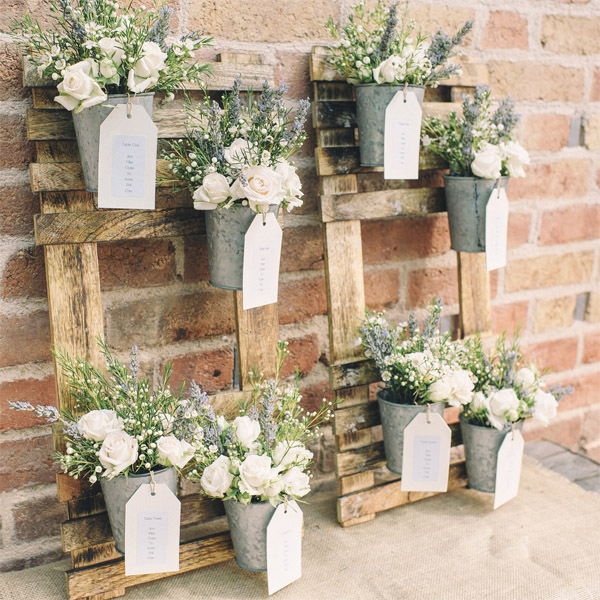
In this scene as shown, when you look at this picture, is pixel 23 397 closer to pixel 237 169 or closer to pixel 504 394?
pixel 237 169

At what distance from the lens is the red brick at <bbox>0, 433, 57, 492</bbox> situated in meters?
1.21

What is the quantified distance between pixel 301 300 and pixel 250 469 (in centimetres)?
48

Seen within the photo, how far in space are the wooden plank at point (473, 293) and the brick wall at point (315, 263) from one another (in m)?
0.11

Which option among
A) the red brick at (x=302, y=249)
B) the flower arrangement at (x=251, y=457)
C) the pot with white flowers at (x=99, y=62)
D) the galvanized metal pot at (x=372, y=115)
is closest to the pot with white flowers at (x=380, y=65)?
the galvanized metal pot at (x=372, y=115)

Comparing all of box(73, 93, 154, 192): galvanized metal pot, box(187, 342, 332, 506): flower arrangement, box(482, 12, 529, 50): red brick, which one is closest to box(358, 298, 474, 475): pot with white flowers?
box(187, 342, 332, 506): flower arrangement

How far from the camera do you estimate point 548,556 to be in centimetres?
125

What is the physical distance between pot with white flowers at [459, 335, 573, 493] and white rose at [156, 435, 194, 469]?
628 millimetres

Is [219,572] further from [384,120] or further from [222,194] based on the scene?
[384,120]

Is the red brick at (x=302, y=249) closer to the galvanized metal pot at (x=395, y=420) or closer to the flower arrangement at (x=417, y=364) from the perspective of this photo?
the flower arrangement at (x=417, y=364)

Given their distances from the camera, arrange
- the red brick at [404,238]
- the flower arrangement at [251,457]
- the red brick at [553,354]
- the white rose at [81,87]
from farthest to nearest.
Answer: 1. the red brick at [553,354]
2. the red brick at [404,238]
3. the flower arrangement at [251,457]
4. the white rose at [81,87]

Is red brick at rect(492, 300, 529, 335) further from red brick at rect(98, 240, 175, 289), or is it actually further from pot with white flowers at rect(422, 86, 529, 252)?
red brick at rect(98, 240, 175, 289)

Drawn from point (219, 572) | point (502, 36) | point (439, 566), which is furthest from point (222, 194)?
point (502, 36)

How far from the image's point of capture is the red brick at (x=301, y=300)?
1.41 m

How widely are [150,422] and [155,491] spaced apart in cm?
11
